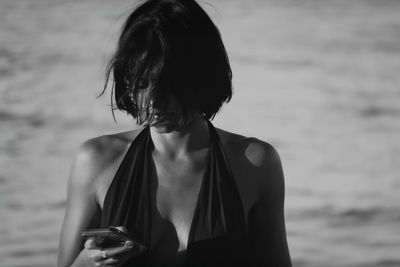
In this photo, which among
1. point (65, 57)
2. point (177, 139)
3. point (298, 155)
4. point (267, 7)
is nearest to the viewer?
point (177, 139)

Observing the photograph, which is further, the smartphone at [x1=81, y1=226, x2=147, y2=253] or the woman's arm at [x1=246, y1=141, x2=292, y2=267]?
the woman's arm at [x1=246, y1=141, x2=292, y2=267]

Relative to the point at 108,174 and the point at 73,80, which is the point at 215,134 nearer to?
the point at 108,174

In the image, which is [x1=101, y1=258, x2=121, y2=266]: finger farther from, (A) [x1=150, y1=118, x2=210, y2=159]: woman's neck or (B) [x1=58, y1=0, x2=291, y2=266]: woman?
(A) [x1=150, y1=118, x2=210, y2=159]: woman's neck

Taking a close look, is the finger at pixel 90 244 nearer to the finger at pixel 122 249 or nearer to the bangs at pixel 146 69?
the finger at pixel 122 249

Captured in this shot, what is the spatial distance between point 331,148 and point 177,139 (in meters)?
2.06

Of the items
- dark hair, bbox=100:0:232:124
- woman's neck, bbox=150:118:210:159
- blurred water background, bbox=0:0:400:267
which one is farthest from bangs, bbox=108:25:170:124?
blurred water background, bbox=0:0:400:267

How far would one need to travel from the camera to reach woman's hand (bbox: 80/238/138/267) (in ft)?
2.87

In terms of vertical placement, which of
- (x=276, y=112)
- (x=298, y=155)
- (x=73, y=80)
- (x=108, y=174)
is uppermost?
(x=73, y=80)

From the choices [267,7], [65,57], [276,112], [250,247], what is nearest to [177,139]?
[250,247]

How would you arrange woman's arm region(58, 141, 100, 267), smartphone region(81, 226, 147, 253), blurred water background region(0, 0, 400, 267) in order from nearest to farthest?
smartphone region(81, 226, 147, 253) < woman's arm region(58, 141, 100, 267) < blurred water background region(0, 0, 400, 267)

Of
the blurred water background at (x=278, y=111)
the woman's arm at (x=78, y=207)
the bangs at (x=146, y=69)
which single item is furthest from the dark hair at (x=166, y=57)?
the blurred water background at (x=278, y=111)

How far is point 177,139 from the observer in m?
1.04

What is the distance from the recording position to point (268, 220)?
3.30ft

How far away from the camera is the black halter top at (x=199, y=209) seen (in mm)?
963
